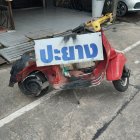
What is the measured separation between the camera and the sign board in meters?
3.63

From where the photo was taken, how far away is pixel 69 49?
3.68m

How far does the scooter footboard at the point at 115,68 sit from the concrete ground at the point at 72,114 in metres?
0.41

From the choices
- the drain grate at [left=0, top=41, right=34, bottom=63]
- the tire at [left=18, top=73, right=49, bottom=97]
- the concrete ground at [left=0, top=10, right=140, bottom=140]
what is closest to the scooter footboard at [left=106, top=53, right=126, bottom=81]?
the concrete ground at [left=0, top=10, right=140, bottom=140]

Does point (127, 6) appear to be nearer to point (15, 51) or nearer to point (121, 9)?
point (121, 9)

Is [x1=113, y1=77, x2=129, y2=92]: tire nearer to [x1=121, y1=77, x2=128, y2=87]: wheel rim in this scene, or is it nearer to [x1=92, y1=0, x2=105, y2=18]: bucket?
[x1=121, y1=77, x2=128, y2=87]: wheel rim

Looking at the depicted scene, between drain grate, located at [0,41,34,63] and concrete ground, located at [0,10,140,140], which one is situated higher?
drain grate, located at [0,41,34,63]

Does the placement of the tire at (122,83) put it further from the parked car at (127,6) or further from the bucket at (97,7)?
the parked car at (127,6)

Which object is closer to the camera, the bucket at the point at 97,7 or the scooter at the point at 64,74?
Answer: the scooter at the point at 64,74

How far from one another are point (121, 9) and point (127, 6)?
25 cm

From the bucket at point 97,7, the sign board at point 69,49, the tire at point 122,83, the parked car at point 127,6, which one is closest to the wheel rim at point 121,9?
the parked car at point 127,6

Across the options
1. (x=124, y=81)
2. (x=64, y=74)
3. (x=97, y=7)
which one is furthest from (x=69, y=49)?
(x=97, y=7)

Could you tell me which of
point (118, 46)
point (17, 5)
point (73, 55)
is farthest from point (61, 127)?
point (17, 5)

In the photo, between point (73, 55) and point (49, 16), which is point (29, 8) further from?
point (73, 55)

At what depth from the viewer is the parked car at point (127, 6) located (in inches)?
333
